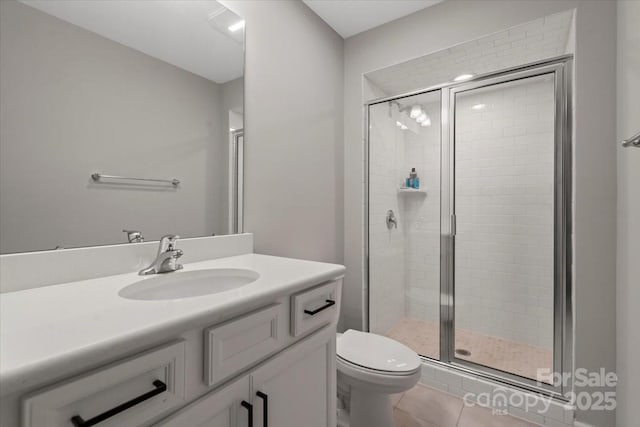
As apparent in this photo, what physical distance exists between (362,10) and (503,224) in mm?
1883

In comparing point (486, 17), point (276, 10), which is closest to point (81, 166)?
point (276, 10)

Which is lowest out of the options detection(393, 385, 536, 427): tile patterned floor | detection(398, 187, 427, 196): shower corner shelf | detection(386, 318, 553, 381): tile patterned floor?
detection(393, 385, 536, 427): tile patterned floor

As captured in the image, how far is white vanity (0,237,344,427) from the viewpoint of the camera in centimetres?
43

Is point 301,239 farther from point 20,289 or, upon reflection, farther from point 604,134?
point 604,134

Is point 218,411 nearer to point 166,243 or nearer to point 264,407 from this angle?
point 264,407

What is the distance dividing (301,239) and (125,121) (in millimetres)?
1061

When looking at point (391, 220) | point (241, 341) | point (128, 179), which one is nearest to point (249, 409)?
point (241, 341)

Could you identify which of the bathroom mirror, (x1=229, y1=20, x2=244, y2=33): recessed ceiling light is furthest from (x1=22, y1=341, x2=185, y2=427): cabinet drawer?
(x1=229, y1=20, x2=244, y2=33): recessed ceiling light

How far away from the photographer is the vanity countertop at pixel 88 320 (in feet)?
1.36

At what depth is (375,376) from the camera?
4.13 feet

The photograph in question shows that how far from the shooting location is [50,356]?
417mm

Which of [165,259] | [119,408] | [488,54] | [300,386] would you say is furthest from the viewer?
[488,54]

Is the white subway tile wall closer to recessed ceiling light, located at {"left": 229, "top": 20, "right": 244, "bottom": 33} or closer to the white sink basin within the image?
recessed ceiling light, located at {"left": 229, "top": 20, "right": 244, "bottom": 33}

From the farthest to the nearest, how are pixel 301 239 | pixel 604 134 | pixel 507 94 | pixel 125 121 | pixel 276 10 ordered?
1. pixel 507 94
2. pixel 301 239
3. pixel 276 10
4. pixel 604 134
5. pixel 125 121
